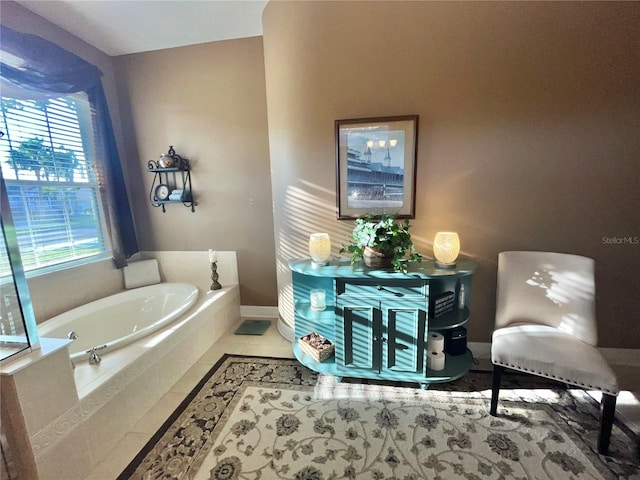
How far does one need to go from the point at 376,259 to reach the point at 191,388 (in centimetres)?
150

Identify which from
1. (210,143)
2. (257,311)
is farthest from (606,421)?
(210,143)

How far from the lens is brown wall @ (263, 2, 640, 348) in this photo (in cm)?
168

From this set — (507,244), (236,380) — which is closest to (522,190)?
(507,244)

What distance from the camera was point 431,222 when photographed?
1999mm

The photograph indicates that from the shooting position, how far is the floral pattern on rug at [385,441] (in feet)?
4.05

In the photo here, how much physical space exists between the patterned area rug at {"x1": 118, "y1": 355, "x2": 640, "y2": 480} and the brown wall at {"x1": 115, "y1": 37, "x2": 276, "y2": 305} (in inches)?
51.2

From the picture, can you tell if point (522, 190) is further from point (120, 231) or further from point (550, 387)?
point (120, 231)

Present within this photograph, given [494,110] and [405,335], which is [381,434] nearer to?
[405,335]

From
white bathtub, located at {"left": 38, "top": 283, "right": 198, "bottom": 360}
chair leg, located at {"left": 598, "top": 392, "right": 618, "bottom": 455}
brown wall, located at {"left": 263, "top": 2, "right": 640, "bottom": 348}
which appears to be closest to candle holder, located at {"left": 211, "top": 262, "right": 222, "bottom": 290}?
white bathtub, located at {"left": 38, "top": 283, "right": 198, "bottom": 360}

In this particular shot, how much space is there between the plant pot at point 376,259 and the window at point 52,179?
2.48m

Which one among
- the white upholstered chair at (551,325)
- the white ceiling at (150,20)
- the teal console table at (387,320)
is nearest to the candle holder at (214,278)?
the teal console table at (387,320)

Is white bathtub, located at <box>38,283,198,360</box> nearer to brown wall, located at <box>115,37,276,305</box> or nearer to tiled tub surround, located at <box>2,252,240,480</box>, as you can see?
tiled tub surround, located at <box>2,252,240,480</box>

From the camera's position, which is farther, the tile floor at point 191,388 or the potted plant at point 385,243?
the potted plant at point 385,243

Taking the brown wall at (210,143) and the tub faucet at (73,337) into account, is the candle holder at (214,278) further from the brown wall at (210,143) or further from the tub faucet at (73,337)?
the tub faucet at (73,337)
